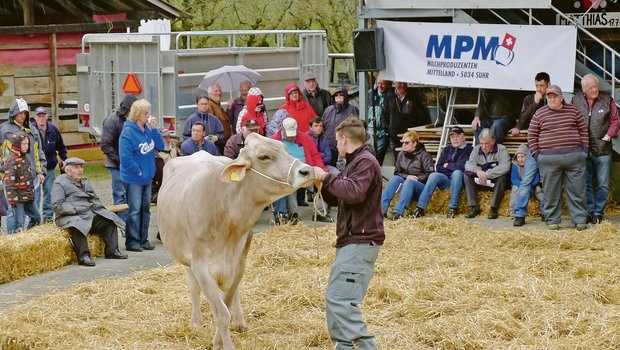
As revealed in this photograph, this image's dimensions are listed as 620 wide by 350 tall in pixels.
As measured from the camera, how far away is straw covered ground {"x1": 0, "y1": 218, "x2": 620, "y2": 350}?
9633mm

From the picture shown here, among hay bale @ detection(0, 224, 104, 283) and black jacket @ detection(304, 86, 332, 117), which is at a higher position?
black jacket @ detection(304, 86, 332, 117)

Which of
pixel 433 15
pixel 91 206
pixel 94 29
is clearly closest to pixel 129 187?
pixel 91 206

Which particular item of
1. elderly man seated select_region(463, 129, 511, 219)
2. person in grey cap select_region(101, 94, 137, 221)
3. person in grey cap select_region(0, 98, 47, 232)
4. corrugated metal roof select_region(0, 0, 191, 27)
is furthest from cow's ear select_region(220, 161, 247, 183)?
corrugated metal roof select_region(0, 0, 191, 27)

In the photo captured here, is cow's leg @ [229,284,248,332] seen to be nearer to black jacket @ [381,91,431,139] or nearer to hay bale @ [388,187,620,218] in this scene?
hay bale @ [388,187,620,218]

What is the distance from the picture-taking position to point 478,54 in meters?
17.3

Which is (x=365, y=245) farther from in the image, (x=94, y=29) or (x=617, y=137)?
(x=94, y=29)

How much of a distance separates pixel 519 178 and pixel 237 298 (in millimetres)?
7204

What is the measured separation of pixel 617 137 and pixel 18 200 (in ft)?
25.8

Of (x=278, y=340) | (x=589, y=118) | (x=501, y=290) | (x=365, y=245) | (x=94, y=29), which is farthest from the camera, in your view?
(x=94, y=29)

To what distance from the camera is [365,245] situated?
874cm

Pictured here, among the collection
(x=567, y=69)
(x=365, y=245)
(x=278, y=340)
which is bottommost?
(x=278, y=340)

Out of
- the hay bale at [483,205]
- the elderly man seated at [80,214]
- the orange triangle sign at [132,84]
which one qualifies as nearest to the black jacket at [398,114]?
the hay bale at [483,205]

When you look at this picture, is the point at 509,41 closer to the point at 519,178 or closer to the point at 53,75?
the point at 519,178

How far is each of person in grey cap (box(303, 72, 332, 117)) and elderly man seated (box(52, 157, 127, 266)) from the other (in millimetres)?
5457
